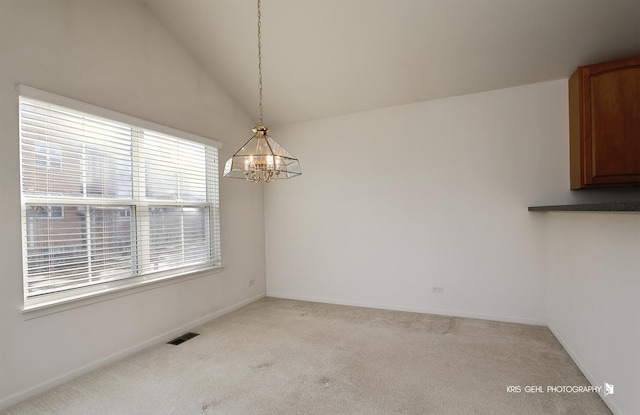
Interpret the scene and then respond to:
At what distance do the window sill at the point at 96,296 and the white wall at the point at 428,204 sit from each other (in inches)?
73.0

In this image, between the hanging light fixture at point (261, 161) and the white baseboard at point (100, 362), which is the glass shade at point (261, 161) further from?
the white baseboard at point (100, 362)

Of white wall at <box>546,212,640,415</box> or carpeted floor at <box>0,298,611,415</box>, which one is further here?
carpeted floor at <box>0,298,611,415</box>

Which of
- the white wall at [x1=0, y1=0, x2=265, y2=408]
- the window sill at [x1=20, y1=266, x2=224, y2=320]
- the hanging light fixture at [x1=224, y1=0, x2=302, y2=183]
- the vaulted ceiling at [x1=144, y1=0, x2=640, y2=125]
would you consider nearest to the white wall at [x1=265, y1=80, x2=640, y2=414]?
the vaulted ceiling at [x1=144, y1=0, x2=640, y2=125]

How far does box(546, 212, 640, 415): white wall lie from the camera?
1.80 m

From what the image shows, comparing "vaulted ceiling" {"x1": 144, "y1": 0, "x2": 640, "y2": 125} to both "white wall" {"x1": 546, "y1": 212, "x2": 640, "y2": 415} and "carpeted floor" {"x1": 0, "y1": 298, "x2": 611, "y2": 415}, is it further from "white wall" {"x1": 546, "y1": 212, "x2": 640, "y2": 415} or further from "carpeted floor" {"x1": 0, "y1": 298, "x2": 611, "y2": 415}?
"carpeted floor" {"x1": 0, "y1": 298, "x2": 611, "y2": 415}

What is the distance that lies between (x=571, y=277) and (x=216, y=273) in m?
3.82

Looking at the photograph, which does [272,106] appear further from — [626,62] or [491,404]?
[491,404]

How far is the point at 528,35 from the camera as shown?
9.66 feet

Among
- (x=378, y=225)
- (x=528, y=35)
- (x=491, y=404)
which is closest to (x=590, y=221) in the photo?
(x=491, y=404)

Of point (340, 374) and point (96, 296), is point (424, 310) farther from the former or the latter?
point (96, 296)

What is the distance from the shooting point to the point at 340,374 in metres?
2.52

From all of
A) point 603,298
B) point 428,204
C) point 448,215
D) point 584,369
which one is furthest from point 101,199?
point 584,369

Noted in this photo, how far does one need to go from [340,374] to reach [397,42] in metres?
3.21

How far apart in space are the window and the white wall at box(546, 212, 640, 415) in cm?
379
